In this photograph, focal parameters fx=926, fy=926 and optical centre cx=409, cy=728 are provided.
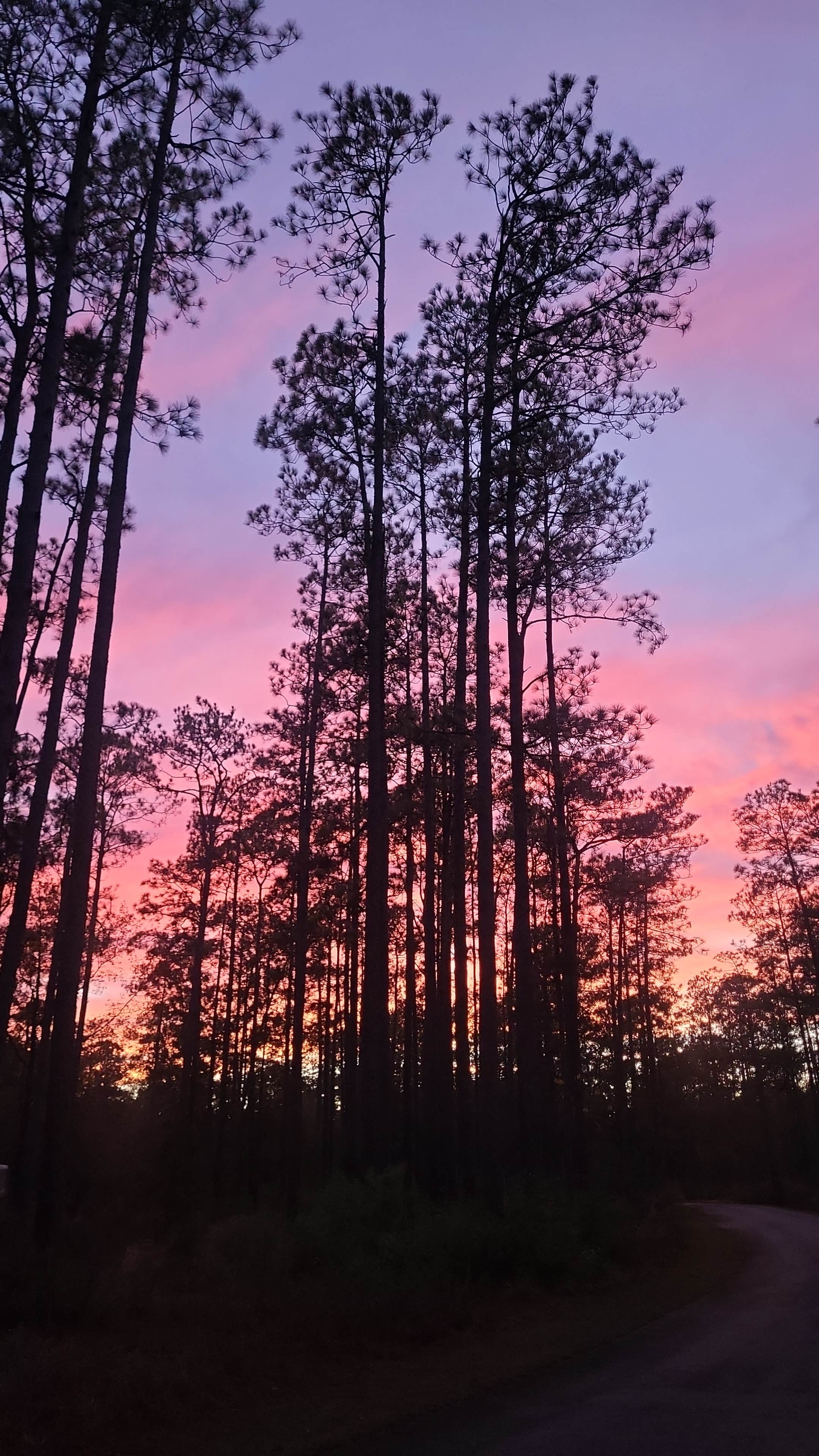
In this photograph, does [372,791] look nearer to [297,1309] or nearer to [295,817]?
[297,1309]

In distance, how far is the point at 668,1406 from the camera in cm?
696

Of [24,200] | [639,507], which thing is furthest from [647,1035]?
[24,200]

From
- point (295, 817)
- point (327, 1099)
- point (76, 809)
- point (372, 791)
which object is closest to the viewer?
point (76, 809)

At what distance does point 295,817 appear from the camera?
26.9 metres

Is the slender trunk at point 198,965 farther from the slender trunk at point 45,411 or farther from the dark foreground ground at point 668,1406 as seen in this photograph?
the dark foreground ground at point 668,1406

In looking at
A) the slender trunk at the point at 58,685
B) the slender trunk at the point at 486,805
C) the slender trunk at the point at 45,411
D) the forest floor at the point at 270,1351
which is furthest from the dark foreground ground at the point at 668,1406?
the slender trunk at the point at 58,685

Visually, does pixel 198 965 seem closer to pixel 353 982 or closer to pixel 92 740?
pixel 353 982

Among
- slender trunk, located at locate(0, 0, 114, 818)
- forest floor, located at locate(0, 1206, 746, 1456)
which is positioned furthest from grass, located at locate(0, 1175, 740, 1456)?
slender trunk, located at locate(0, 0, 114, 818)

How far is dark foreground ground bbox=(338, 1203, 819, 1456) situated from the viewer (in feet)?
19.6

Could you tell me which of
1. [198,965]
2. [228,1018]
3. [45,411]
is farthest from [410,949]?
[45,411]

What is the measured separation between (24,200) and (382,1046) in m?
12.8

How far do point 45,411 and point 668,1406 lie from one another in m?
10.9

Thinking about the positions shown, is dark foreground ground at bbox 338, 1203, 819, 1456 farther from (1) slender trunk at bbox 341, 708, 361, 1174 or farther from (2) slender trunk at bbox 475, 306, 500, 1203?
Result: (1) slender trunk at bbox 341, 708, 361, 1174

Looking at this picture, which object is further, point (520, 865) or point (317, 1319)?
point (520, 865)
